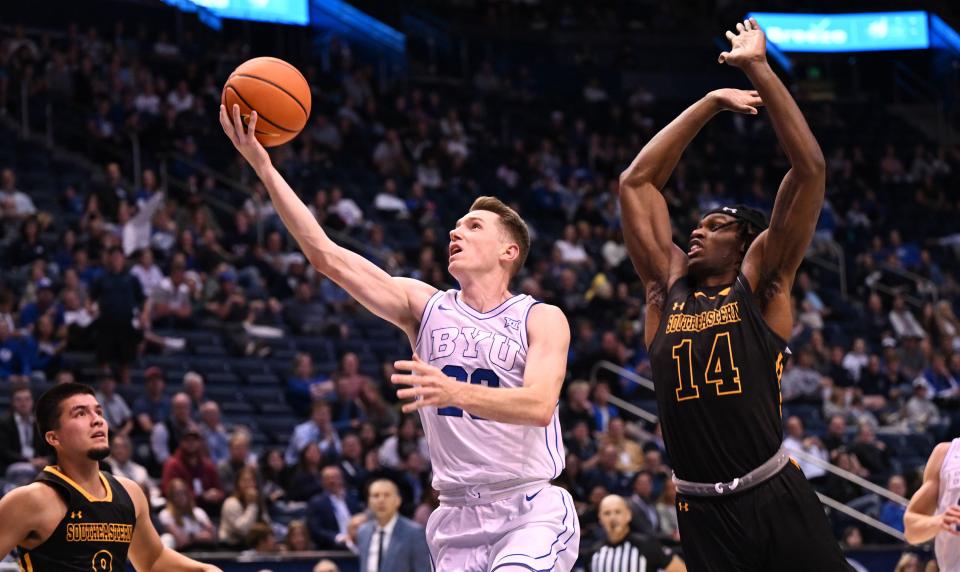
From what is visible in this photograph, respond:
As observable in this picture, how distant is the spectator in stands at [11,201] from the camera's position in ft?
52.8

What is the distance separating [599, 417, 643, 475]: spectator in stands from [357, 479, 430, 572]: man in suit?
15.4 ft

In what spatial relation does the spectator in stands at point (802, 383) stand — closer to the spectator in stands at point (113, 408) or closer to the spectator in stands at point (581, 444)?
the spectator in stands at point (581, 444)

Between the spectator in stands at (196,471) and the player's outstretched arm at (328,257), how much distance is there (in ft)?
23.5

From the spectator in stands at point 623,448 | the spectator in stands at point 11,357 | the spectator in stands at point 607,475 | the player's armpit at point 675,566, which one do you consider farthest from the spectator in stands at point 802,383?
the spectator in stands at point 11,357

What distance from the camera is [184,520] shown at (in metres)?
12.0

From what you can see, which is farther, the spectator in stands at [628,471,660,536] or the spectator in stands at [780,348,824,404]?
the spectator in stands at [780,348,824,404]

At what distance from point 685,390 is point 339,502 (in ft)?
24.8

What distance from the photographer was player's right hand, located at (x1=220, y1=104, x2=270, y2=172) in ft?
18.9

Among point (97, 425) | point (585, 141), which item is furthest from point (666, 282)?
point (585, 141)

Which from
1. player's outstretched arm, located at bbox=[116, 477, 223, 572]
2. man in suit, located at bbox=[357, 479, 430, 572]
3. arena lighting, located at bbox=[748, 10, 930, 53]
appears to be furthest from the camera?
arena lighting, located at bbox=[748, 10, 930, 53]

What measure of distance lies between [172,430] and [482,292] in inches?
320

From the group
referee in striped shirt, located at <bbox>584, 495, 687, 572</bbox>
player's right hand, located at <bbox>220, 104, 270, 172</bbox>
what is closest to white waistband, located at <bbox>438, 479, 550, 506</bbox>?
player's right hand, located at <bbox>220, 104, 270, 172</bbox>

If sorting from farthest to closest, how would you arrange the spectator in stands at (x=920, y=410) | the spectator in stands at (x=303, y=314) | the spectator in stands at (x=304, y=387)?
the spectator in stands at (x=920, y=410) < the spectator in stands at (x=303, y=314) < the spectator in stands at (x=304, y=387)

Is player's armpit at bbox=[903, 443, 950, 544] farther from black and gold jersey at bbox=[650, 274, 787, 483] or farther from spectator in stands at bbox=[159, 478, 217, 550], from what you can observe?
spectator in stands at bbox=[159, 478, 217, 550]
